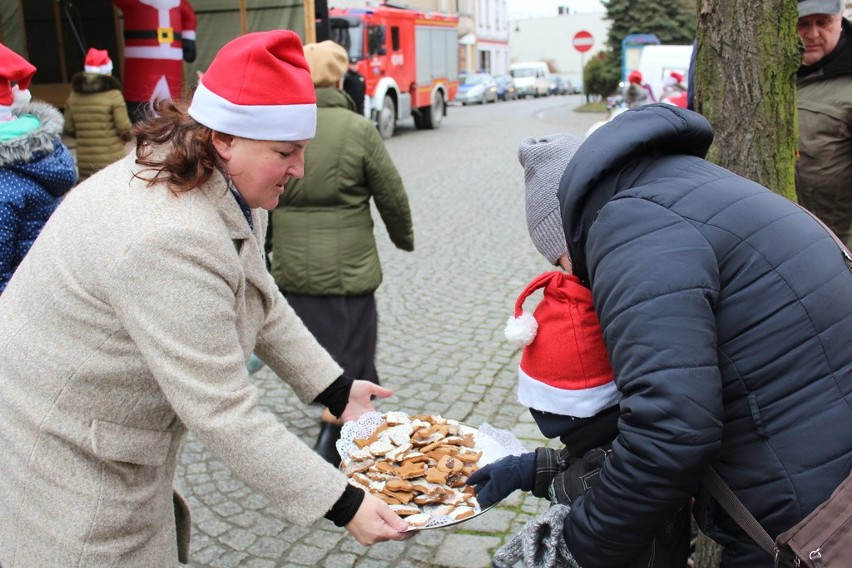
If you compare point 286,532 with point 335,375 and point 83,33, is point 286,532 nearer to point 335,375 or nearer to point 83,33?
point 335,375

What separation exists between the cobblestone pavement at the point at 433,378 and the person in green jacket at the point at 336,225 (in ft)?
1.90

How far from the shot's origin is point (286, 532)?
3.51 meters

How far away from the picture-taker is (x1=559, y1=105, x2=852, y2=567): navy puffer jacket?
4.72 ft

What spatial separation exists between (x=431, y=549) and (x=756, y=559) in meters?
1.89

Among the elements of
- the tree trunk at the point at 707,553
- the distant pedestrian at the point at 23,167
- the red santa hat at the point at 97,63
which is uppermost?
the red santa hat at the point at 97,63

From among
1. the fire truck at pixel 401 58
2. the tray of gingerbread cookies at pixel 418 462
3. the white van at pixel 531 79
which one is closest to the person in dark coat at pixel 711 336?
the tray of gingerbread cookies at pixel 418 462

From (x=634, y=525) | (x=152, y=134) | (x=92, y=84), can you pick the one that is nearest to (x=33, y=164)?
(x=152, y=134)

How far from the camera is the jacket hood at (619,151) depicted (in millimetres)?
1578

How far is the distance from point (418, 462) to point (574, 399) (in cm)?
67

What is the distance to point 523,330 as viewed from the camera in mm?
1800

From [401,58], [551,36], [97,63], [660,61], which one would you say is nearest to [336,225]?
[97,63]

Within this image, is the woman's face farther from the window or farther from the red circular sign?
the red circular sign

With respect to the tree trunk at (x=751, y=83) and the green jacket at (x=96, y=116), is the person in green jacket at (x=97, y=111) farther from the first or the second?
the tree trunk at (x=751, y=83)

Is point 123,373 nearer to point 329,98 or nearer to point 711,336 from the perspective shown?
point 711,336
